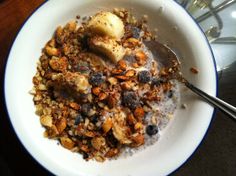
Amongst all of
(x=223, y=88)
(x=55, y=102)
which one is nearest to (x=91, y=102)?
(x=55, y=102)

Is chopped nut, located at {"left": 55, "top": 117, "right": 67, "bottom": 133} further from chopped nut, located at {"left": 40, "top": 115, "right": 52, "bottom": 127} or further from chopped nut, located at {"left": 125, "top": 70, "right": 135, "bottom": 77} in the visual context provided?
chopped nut, located at {"left": 125, "top": 70, "right": 135, "bottom": 77}

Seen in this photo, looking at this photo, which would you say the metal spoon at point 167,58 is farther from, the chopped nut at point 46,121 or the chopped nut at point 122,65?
the chopped nut at point 46,121

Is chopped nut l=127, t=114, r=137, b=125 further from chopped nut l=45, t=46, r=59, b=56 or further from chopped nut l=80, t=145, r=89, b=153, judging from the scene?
chopped nut l=45, t=46, r=59, b=56

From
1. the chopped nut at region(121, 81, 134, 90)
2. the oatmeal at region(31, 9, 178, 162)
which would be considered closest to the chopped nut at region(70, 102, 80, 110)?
the oatmeal at region(31, 9, 178, 162)

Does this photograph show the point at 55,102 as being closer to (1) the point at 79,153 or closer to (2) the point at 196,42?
(1) the point at 79,153

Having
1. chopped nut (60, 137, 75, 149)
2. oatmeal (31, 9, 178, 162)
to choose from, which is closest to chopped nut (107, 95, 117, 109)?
oatmeal (31, 9, 178, 162)

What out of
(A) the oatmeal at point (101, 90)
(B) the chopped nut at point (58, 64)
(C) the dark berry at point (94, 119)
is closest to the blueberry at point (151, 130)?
(A) the oatmeal at point (101, 90)

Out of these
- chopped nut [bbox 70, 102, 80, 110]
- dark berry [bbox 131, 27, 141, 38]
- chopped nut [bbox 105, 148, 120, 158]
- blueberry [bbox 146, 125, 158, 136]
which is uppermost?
dark berry [bbox 131, 27, 141, 38]

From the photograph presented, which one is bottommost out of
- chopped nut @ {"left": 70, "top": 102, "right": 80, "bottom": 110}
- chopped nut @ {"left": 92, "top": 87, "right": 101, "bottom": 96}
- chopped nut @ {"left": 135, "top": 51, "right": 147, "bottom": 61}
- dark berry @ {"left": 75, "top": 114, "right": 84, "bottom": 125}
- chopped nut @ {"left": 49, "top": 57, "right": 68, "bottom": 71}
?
dark berry @ {"left": 75, "top": 114, "right": 84, "bottom": 125}

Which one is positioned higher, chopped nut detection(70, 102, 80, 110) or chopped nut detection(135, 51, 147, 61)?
chopped nut detection(135, 51, 147, 61)
